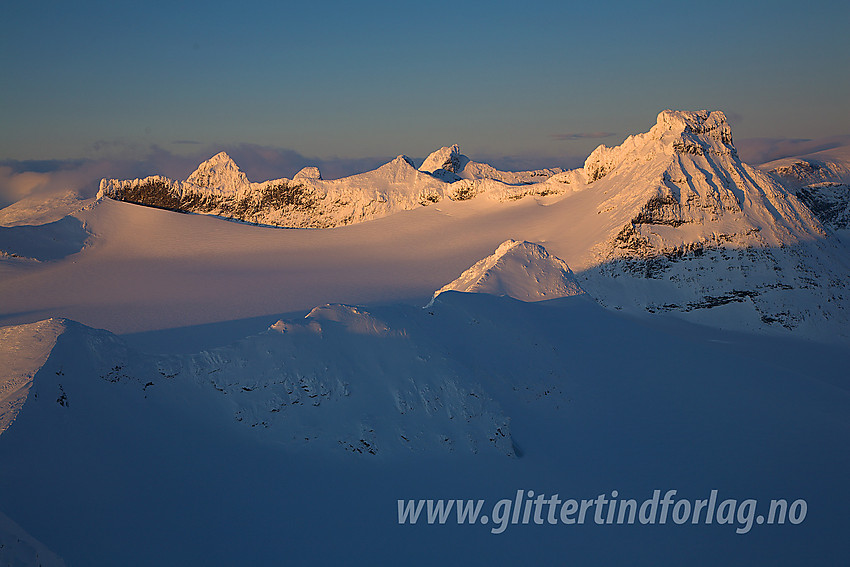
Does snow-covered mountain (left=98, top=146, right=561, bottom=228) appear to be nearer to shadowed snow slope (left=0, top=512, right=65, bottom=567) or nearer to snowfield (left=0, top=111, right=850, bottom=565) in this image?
snowfield (left=0, top=111, right=850, bottom=565)

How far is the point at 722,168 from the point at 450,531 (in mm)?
46404

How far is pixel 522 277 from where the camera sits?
2077 centimetres

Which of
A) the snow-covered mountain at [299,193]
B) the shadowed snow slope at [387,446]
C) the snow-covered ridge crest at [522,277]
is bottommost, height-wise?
the shadowed snow slope at [387,446]

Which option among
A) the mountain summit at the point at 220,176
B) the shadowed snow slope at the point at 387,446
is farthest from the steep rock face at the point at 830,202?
the mountain summit at the point at 220,176

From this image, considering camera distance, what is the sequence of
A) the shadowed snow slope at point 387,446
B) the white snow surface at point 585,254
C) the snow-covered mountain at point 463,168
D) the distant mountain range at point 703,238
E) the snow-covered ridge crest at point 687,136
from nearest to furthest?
the shadowed snow slope at point 387,446
the white snow surface at point 585,254
the distant mountain range at point 703,238
the snow-covered ridge crest at point 687,136
the snow-covered mountain at point 463,168

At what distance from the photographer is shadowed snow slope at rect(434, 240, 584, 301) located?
65.0 feet

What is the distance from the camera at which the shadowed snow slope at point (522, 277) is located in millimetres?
19797

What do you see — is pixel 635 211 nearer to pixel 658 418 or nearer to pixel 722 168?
pixel 722 168

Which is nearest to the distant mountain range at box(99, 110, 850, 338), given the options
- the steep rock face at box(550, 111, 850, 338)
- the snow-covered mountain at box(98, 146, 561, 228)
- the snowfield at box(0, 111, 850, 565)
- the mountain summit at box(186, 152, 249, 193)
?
the steep rock face at box(550, 111, 850, 338)

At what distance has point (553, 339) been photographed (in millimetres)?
16703

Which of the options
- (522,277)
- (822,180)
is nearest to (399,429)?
(522,277)

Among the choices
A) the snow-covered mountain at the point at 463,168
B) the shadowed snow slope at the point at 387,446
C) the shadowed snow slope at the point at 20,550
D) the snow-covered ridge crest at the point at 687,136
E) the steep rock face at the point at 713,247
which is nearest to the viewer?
the shadowed snow slope at the point at 20,550

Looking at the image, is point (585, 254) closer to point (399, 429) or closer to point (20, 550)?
point (399, 429)

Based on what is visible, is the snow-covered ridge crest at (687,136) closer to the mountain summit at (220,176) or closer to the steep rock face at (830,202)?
the steep rock face at (830,202)
